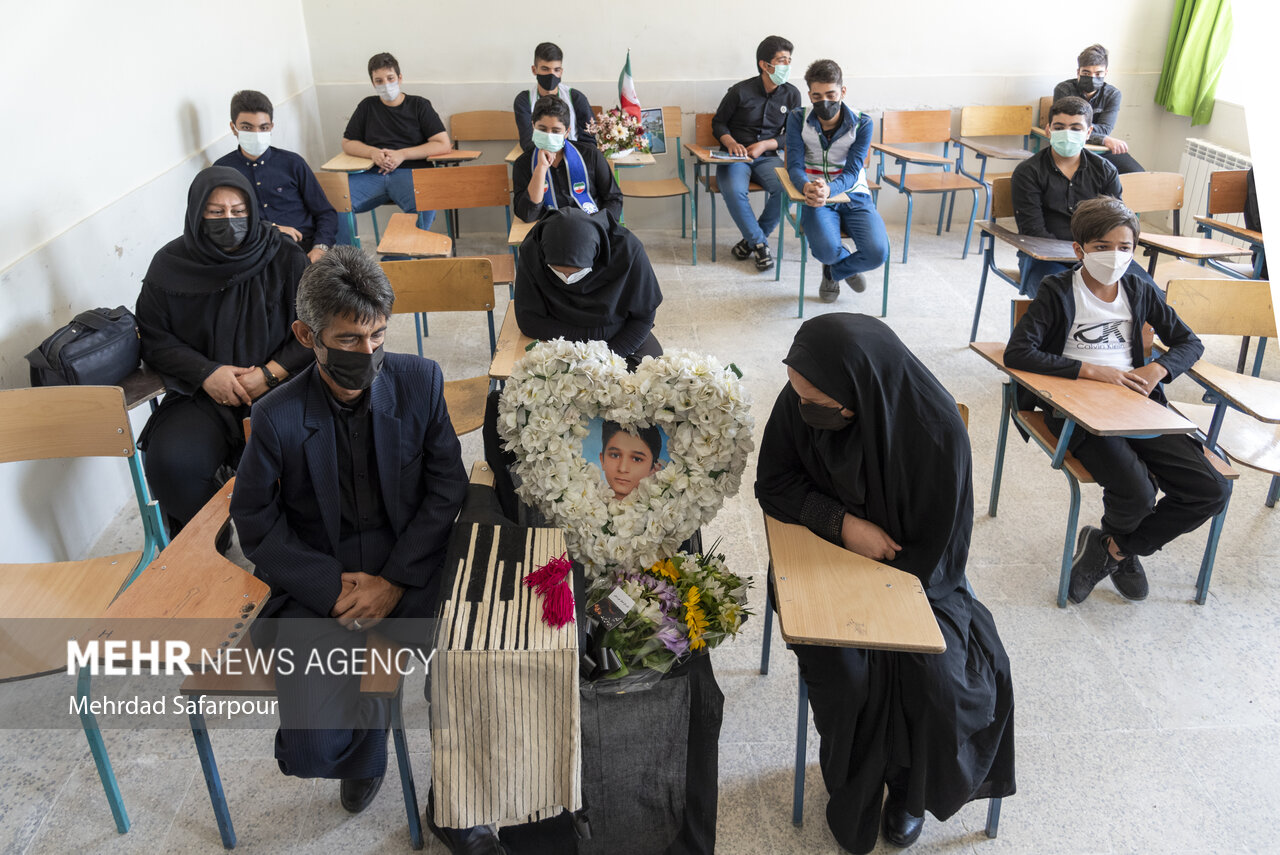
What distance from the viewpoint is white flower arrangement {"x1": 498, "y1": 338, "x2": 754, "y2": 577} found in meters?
2.11

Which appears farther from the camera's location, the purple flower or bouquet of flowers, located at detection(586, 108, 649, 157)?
bouquet of flowers, located at detection(586, 108, 649, 157)

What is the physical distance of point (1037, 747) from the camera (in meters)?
2.47

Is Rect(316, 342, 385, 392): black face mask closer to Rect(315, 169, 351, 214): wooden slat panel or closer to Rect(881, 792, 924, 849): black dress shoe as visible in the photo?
Rect(881, 792, 924, 849): black dress shoe

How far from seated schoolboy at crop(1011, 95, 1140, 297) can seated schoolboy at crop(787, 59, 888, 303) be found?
39.5 inches

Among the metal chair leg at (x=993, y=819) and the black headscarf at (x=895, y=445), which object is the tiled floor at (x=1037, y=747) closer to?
the metal chair leg at (x=993, y=819)

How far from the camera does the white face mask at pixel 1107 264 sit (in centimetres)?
299

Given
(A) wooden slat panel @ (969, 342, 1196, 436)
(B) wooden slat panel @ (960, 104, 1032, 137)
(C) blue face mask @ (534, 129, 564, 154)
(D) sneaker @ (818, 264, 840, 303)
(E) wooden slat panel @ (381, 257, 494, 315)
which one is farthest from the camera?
(B) wooden slat panel @ (960, 104, 1032, 137)

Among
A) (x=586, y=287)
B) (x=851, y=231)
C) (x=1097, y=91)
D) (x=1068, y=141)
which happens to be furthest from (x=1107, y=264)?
(x=1097, y=91)

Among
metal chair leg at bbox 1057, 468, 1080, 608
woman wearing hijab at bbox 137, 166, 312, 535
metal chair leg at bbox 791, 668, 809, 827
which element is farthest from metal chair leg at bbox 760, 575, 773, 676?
woman wearing hijab at bbox 137, 166, 312, 535

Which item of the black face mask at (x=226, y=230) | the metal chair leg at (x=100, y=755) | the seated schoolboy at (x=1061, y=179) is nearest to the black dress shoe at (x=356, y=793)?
the metal chair leg at (x=100, y=755)

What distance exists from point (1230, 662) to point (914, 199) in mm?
5449

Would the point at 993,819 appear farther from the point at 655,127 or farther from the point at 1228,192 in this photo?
the point at 655,127

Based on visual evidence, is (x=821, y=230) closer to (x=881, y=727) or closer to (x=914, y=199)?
(x=914, y=199)

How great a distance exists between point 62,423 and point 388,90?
14.6 ft
